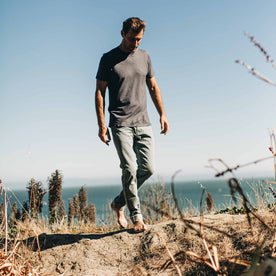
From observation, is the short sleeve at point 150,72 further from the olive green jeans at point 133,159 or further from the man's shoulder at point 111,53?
the olive green jeans at point 133,159

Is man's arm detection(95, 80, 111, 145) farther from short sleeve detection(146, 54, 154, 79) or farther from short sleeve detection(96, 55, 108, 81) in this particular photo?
short sleeve detection(146, 54, 154, 79)

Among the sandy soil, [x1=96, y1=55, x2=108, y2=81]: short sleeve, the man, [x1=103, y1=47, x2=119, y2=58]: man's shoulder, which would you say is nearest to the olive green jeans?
the man

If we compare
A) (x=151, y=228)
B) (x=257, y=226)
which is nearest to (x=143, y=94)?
(x=151, y=228)

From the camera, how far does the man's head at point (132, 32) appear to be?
301 centimetres

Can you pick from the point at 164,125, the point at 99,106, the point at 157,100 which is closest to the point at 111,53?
the point at 99,106

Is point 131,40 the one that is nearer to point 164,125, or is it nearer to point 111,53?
point 111,53

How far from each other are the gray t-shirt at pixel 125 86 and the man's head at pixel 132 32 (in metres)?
0.14

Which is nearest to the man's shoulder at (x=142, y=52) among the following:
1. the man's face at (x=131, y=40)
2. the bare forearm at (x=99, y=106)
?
the man's face at (x=131, y=40)

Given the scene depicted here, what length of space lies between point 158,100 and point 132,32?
99 centimetres

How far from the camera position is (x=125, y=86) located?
3232mm

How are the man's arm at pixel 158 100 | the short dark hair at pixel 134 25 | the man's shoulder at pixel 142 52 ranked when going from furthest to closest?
the man's arm at pixel 158 100, the man's shoulder at pixel 142 52, the short dark hair at pixel 134 25

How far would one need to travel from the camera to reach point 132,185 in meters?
3.04

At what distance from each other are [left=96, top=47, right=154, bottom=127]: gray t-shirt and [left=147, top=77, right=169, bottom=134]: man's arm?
237 millimetres

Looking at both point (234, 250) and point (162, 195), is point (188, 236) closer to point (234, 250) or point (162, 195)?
point (234, 250)
